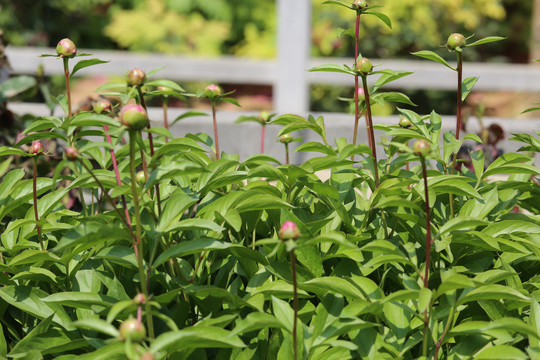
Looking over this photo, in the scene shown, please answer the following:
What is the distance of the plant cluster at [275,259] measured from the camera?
78 centimetres

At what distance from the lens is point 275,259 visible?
968 millimetres

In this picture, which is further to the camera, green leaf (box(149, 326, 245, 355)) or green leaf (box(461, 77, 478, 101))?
green leaf (box(461, 77, 478, 101))

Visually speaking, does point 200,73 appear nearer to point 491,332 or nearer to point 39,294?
point 39,294

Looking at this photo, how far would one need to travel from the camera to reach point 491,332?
78 centimetres

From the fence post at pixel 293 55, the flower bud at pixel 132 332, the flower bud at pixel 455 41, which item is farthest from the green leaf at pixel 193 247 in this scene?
the fence post at pixel 293 55

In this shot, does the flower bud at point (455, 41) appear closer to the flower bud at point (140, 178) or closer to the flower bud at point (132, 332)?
the flower bud at point (140, 178)

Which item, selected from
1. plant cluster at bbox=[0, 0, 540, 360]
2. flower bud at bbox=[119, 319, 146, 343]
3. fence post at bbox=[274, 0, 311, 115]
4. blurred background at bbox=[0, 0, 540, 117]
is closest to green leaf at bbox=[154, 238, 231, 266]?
plant cluster at bbox=[0, 0, 540, 360]

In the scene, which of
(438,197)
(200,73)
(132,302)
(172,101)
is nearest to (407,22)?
(172,101)

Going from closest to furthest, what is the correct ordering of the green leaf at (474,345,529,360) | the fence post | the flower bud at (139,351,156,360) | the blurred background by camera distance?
the flower bud at (139,351,156,360) → the green leaf at (474,345,529,360) → the fence post → the blurred background

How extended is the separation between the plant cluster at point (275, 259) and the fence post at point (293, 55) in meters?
2.12

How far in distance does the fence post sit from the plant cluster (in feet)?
6.96

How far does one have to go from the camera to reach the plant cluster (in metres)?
0.78

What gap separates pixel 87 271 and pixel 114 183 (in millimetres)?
142

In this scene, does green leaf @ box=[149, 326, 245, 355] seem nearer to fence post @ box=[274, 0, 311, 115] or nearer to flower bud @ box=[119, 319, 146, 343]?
flower bud @ box=[119, 319, 146, 343]
